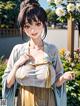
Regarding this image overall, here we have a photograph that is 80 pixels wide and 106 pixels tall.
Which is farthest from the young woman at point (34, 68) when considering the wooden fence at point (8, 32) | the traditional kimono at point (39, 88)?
the wooden fence at point (8, 32)

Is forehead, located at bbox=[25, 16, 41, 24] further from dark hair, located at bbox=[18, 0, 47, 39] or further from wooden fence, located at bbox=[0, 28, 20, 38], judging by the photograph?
wooden fence, located at bbox=[0, 28, 20, 38]

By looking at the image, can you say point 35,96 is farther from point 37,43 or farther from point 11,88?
point 37,43

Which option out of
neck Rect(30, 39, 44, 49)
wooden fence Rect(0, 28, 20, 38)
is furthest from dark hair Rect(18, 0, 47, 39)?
wooden fence Rect(0, 28, 20, 38)

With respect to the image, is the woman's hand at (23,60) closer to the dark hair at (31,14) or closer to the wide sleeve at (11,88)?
the wide sleeve at (11,88)

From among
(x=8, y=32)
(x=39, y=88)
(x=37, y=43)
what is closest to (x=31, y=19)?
(x=37, y=43)

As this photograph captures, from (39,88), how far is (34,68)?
6.0 inches

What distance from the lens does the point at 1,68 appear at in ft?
18.7

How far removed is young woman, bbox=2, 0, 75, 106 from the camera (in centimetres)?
284

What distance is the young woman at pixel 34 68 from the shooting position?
9.31ft

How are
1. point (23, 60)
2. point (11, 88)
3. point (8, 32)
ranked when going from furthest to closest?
point (8, 32), point (11, 88), point (23, 60)

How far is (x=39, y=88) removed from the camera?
2902mm

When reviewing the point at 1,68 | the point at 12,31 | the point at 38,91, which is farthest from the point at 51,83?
the point at 12,31

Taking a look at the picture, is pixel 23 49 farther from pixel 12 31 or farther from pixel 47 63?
pixel 12 31

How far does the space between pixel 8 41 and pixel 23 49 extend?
28.6 m
